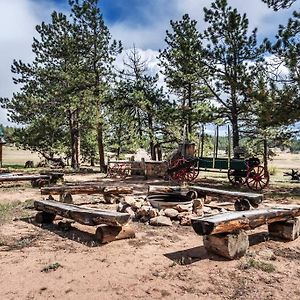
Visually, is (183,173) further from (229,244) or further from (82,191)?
(229,244)

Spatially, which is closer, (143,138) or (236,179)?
(236,179)

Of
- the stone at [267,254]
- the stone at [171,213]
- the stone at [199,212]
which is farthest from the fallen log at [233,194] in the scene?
the stone at [267,254]

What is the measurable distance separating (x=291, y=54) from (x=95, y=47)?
13.7 m

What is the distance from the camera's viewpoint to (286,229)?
5.92 metres

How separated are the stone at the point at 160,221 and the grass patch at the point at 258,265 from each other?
8.18ft

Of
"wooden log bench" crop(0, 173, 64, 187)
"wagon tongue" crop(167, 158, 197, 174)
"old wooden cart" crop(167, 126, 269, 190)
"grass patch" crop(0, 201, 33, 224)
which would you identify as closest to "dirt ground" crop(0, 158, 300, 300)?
"grass patch" crop(0, 201, 33, 224)

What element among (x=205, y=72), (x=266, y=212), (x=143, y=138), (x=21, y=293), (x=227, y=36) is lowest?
(x=21, y=293)

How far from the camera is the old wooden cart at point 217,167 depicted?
13.0 m

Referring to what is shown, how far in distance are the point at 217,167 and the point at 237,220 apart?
8.88m

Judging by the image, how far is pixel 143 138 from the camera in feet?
70.5

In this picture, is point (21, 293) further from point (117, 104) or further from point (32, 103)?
point (32, 103)

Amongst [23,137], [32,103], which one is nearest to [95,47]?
[32,103]

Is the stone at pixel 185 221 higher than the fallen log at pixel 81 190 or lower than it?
lower

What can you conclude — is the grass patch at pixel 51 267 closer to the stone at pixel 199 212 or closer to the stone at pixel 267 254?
the stone at pixel 267 254
